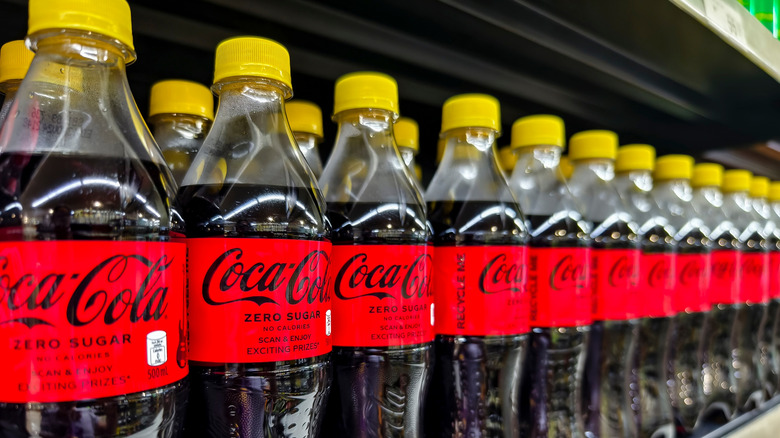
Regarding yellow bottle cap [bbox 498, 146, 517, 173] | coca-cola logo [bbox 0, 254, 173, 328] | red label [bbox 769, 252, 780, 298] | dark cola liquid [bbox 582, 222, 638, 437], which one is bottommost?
dark cola liquid [bbox 582, 222, 638, 437]

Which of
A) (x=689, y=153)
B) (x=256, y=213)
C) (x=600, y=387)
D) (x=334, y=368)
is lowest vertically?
(x=600, y=387)

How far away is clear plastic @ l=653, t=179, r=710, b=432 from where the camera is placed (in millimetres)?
1515

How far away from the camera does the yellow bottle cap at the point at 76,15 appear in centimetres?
56

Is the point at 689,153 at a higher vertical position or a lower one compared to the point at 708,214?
higher

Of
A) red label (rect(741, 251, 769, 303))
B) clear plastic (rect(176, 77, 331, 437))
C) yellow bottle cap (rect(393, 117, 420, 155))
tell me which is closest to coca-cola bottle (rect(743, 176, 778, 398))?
red label (rect(741, 251, 769, 303))

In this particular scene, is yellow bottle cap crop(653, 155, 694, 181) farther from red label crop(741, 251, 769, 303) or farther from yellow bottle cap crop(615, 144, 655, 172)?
red label crop(741, 251, 769, 303)

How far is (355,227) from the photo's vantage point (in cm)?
89

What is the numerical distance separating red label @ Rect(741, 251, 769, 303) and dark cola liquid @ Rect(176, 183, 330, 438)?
1.54m

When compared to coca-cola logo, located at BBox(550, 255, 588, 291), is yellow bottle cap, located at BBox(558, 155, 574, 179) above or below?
above

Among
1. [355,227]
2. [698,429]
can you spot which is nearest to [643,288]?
[698,429]

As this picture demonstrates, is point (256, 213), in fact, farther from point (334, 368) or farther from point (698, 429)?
point (698, 429)

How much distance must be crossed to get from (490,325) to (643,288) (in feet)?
1.91

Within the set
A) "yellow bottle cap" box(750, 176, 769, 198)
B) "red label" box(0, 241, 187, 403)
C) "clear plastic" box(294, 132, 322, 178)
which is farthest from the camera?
"yellow bottle cap" box(750, 176, 769, 198)

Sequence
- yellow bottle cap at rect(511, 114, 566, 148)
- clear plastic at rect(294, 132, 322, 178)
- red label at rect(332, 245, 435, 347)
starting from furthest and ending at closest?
yellow bottle cap at rect(511, 114, 566, 148) < clear plastic at rect(294, 132, 322, 178) < red label at rect(332, 245, 435, 347)
